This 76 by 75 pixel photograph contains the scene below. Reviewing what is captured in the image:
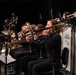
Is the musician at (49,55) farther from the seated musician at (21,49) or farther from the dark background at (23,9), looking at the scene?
the dark background at (23,9)

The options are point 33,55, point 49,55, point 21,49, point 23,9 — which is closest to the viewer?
point 49,55

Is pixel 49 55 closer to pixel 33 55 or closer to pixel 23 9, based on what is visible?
pixel 33 55

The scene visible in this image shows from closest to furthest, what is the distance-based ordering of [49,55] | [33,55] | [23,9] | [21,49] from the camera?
[49,55]
[33,55]
[21,49]
[23,9]

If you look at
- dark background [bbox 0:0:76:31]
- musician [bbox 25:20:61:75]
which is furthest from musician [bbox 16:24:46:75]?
dark background [bbox 0:0:76:31]

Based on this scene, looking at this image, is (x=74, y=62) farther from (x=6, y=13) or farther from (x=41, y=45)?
(x=6, y=13)

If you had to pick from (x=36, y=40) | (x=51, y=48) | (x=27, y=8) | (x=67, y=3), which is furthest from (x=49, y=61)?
(x=27, y=8)

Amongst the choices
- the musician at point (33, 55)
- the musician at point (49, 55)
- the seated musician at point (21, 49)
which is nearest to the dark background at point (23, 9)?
the seated musician at point (21, 49)

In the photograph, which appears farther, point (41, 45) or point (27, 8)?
point (27, 8)

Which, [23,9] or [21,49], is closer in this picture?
[21,49]

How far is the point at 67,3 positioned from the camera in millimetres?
10156

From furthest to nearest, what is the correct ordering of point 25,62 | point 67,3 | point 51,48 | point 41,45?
point 67,3 → point 25,62 → point 41,45 → point 51,48

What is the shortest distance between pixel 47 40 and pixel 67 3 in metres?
4.66

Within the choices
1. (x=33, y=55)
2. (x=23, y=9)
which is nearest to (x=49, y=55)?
(x=33, y=55)

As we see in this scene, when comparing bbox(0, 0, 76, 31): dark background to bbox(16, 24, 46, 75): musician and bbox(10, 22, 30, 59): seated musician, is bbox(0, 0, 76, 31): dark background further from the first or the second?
bbox(16, 24, 46, 75): musician
